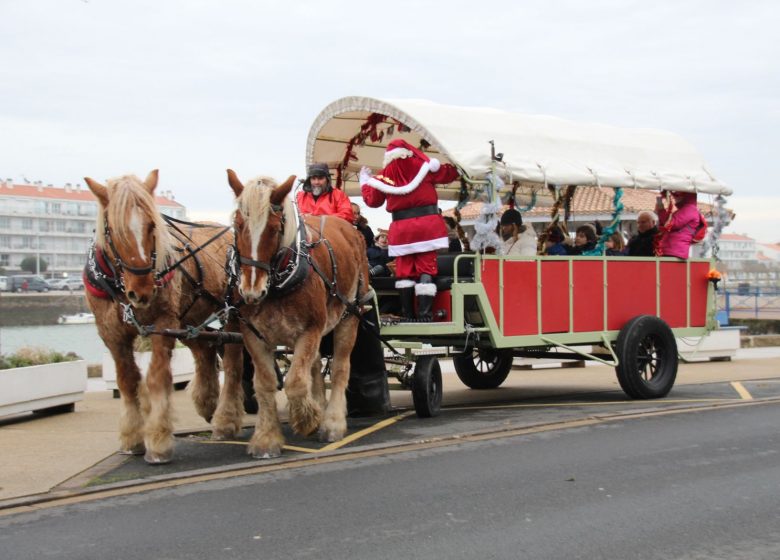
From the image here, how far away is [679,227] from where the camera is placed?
1228 centimetres

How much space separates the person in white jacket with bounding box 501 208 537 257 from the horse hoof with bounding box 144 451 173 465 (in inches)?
196

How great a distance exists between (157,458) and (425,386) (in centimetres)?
323

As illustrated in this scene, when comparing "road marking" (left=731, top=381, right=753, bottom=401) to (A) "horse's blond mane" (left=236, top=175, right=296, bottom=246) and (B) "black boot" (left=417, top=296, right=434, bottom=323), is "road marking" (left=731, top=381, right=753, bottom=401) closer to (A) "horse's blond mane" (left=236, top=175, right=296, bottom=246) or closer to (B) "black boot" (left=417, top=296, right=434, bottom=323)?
(B) "black boot" (left=417, top=296, right=434, bottom=323)

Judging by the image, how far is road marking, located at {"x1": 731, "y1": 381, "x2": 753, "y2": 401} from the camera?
11.8m

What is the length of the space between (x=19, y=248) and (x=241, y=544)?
106 m

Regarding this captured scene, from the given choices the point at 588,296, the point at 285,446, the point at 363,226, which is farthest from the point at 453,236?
the point at 285,446

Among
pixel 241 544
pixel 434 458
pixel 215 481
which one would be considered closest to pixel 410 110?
pixel 434 458

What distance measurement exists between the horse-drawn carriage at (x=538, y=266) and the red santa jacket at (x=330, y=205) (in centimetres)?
105

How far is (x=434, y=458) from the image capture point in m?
7.79

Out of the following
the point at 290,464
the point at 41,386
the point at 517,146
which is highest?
the point at 517,146

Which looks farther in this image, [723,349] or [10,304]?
[10,304]

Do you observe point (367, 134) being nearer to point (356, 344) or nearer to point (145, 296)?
point (356, 344)

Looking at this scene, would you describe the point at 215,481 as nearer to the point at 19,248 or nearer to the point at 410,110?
the point at 410,110

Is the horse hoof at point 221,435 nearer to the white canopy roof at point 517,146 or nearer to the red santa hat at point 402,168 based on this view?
the red santa hat at point 402,168
